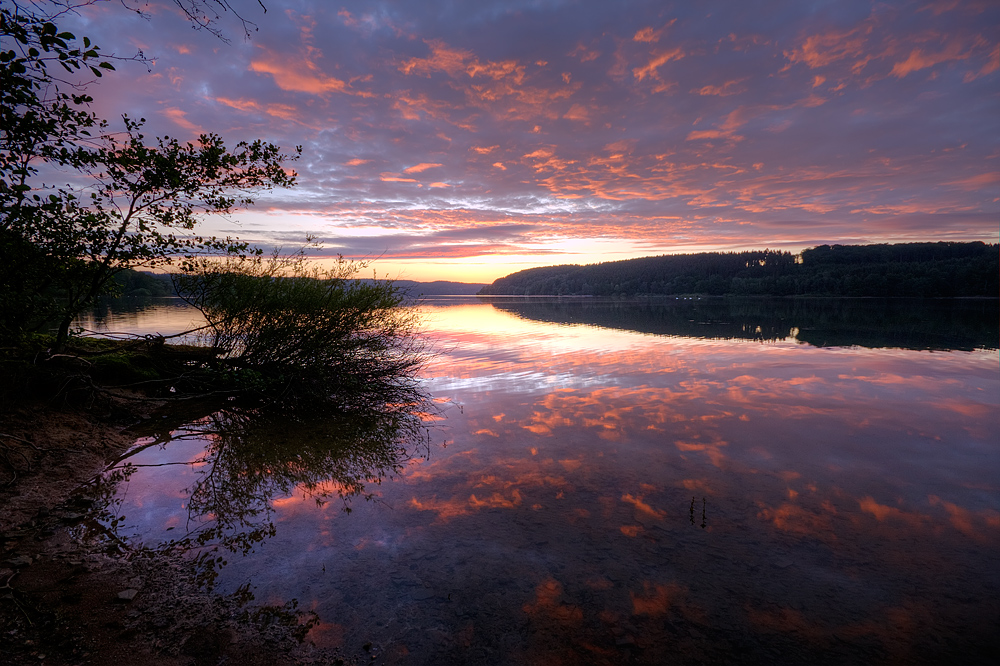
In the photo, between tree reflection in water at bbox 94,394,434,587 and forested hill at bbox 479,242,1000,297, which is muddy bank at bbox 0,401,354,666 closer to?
tree reflection in water at bbox 94,394,434,587

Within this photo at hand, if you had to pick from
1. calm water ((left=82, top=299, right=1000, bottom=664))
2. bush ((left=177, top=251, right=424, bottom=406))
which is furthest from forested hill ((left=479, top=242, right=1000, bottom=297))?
bush ((left=177, top=251, right=424, bottom=406))

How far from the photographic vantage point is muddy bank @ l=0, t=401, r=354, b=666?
3.68m

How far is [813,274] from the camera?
134 metres

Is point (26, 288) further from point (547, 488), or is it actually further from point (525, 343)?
point (525, 343)

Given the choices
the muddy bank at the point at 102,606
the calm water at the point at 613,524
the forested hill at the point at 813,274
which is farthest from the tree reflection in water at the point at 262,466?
the forested hill at the point at 813,274

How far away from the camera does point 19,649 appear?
11.7 ft

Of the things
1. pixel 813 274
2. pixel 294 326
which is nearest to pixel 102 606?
pixel 294 326

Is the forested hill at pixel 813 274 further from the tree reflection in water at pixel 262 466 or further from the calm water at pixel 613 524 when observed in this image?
the tree reflection in water at pixel 262 466

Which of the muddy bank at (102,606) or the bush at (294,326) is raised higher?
the bush at (294,326)

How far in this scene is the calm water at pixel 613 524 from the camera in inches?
164

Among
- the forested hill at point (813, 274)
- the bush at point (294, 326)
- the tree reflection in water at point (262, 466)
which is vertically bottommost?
the tree reflection in water at point (262, 466)

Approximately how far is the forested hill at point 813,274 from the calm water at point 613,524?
132 metres

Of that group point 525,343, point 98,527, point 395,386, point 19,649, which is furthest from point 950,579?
point 525,343

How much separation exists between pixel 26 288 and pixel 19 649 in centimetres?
716
